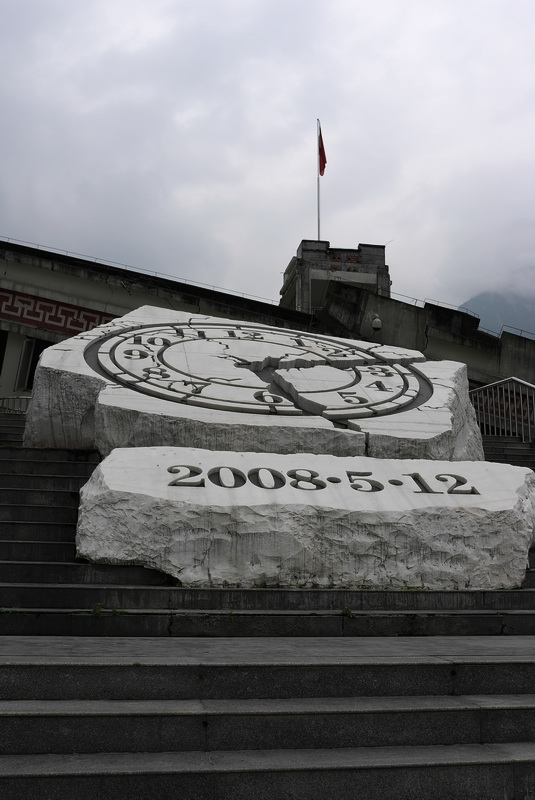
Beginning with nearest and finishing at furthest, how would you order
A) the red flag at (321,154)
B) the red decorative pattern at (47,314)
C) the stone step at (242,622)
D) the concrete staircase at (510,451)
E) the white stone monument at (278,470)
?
the stone step at (242,622)
the white stone monument at (278,470)
the concrete staircase at (510,451)
the red decorative pattern at (47,314)
the red flag at (321,154)

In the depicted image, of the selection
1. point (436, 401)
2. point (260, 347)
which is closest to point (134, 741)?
point (436, 401)

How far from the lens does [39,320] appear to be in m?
13.3

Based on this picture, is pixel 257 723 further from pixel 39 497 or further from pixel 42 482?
pixel 42 482

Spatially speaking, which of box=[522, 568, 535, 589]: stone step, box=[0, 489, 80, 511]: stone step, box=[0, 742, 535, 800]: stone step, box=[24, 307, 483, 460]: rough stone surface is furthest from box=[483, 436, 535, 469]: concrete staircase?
box=[0, 742, 535, 800]: stone step

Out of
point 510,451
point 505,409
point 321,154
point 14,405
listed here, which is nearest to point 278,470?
point 510,451

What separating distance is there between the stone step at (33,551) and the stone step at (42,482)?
0.96 metres

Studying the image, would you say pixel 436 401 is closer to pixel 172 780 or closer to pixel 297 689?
pixel 297 689

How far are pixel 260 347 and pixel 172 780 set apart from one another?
17.4ft

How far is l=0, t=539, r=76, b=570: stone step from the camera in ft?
13.8

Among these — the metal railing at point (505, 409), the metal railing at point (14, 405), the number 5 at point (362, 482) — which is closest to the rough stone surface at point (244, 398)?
the number 5 at point (362, 482)

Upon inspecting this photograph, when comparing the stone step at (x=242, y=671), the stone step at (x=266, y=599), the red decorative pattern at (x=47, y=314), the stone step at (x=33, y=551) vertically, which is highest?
the red decorative pattern at (x=47, y=314)

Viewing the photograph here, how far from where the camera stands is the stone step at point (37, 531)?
175 inches

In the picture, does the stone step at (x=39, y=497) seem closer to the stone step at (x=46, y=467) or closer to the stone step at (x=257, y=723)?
the stone step at (x=46, y=467)

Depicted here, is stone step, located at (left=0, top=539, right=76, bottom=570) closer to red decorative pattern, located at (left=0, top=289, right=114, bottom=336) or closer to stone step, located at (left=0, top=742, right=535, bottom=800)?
stone step, located at (left=0, top=742, right=535, bottom=800)
